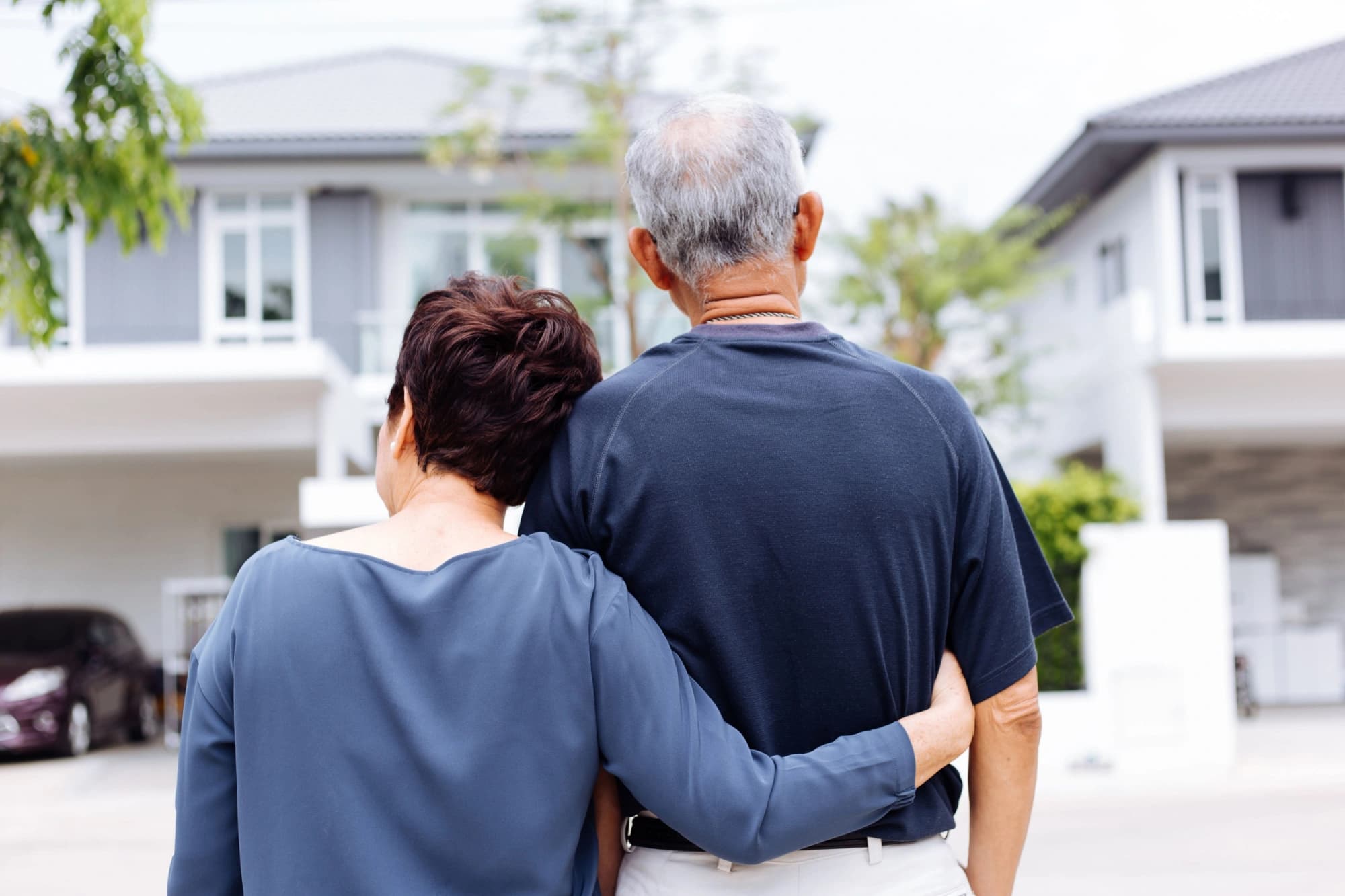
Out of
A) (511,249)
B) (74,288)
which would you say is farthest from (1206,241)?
(74,288)

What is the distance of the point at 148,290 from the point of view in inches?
597

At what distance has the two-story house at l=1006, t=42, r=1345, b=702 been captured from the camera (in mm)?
12852

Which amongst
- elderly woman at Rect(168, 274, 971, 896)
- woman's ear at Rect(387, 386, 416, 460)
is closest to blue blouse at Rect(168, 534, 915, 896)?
elderly woman at Rect(168, 274, 971, 896)

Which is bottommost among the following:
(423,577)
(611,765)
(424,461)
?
(611,765)

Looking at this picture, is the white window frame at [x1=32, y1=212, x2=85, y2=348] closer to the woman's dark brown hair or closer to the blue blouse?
the woman's dark brown hair

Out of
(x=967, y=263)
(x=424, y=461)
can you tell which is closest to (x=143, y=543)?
(x=967, y=263)

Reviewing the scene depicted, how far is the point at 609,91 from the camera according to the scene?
12492 mm

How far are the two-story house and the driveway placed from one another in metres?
3.27

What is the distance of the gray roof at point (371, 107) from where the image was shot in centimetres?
1415

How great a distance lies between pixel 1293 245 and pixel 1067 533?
6391 mm

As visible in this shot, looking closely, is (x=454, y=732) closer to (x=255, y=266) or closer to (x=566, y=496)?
(x=566, y=496)

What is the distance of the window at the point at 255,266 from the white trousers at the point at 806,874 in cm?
1428

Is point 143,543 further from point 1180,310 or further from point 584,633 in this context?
point 584,633

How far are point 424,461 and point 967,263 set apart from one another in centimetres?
1466
